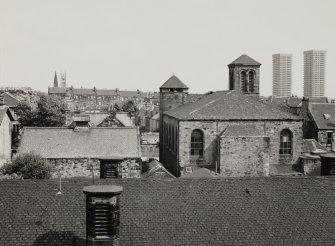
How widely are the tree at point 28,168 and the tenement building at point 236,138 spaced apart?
38.5 ft

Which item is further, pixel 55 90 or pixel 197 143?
pixel 55 90

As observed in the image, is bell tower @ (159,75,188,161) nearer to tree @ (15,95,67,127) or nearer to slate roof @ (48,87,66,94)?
tree @ (15,95,67,127)

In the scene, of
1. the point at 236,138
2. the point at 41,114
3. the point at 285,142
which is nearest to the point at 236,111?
the point at 236,138

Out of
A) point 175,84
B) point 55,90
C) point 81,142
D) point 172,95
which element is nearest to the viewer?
point 81,142

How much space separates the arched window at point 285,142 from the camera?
37.9 m

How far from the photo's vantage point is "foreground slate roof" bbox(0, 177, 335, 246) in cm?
1317

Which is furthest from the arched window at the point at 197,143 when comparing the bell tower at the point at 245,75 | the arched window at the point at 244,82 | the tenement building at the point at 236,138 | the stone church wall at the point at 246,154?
the arched window at the point at 244,82

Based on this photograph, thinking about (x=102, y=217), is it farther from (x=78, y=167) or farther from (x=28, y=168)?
(x=78, y=167)

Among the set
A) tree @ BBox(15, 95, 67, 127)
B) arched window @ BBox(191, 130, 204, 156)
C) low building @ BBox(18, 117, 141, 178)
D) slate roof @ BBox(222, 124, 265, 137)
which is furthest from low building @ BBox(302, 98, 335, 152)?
tree @ BBox(15, 95, 67, 127)

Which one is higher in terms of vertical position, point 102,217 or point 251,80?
point 251,80

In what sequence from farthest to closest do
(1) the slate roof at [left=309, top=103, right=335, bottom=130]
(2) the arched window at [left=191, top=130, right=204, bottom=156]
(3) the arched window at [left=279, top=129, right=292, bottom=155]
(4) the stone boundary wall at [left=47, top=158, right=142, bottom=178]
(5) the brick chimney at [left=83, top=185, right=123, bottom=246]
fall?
1. (1) the slate roof at [left=309, top=103, right=335, bottom=130]
2. (3) the arched window at [left=279, top=129, right=292, bottom=155]
3. (2) the arched window at [left=191, top=130, right=204, bottom=156]
4. (4) the stone boundary wall at [left=47, top=158, right=142, bottom=178]
5. (5) the brick chimney at [left=83, top=185, right=123, bottom=246]

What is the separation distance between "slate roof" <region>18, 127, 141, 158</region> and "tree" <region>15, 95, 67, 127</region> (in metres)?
20.7

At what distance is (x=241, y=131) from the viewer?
35.5 m

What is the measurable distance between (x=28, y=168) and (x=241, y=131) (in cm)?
1727
